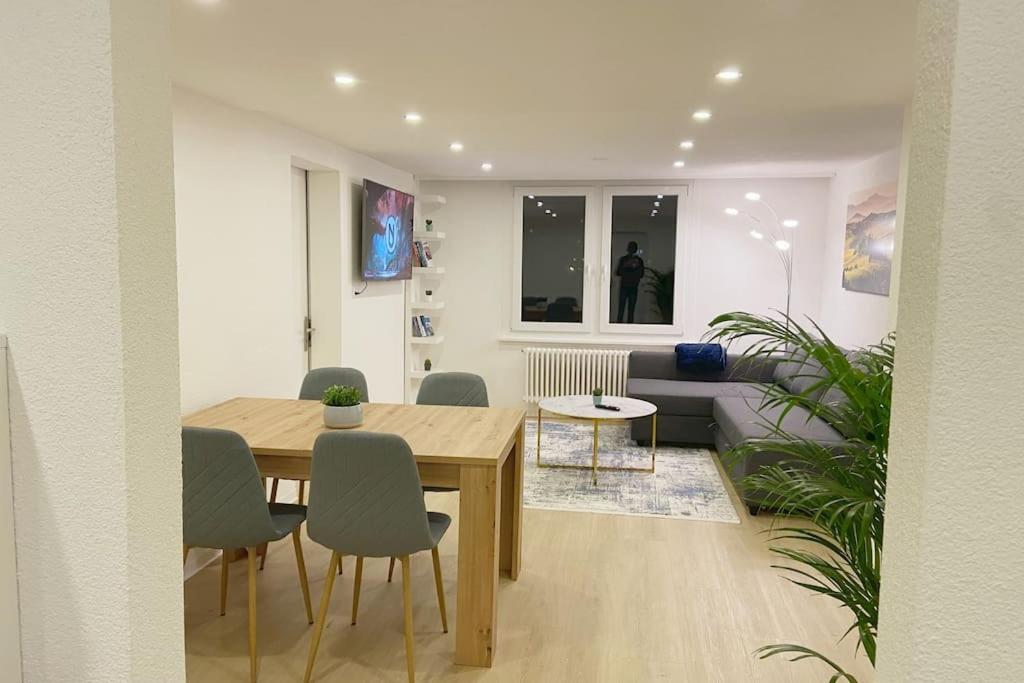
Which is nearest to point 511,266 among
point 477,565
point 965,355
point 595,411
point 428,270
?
point 428,270

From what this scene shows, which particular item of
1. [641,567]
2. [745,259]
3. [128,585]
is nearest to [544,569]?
[641,567]

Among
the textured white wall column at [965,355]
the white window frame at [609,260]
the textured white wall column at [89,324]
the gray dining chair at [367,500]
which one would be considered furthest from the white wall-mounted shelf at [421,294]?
the textured white wall column at [965,355]

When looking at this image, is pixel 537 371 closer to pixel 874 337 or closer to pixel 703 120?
pixel 874 337

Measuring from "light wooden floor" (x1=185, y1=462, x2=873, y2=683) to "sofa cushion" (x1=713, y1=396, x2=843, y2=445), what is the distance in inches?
30.3

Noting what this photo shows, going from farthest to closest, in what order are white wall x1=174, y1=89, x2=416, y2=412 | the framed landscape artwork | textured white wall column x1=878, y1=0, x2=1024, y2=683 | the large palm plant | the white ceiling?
the framed landscape artwork < white wall x1=174, y1=89, x2=416, y2=412 < the white ceiling < the large palm plant < textured white wall column x1=878, y1=0, x2=1024, y2=683

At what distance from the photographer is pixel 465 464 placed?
2.84 meters

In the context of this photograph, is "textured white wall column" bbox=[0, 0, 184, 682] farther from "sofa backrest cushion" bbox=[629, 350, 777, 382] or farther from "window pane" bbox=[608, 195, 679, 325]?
"window pane" bbox=[608, 195, 679, 325]

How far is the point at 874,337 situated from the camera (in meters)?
5.29

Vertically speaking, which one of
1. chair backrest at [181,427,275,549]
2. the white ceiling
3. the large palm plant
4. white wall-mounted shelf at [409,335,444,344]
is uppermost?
the white ceiling

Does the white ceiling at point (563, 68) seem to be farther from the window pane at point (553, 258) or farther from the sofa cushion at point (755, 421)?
the window pane at point (553, 258)

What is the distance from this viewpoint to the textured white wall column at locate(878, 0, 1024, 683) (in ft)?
3.25

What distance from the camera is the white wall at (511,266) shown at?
7.08 metres

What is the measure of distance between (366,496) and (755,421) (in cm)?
252

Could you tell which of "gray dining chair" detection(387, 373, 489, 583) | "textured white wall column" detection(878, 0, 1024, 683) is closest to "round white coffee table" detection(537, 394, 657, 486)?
"gray dining chair" detection(387, 373, 489, 583)
